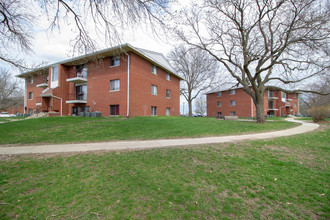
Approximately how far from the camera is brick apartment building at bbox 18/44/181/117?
17750 mm

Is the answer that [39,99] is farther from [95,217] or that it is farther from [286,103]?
[286,103]

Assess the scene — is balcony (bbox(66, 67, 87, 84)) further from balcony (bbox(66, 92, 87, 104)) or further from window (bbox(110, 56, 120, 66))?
window (bbox(110, 56, 120, 66))

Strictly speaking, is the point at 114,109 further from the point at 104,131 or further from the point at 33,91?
the point at 33,91

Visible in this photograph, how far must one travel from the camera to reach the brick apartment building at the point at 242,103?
115 ft

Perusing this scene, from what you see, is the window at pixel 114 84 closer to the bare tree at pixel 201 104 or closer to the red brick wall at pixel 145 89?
the red brick wall at pixel 145 89

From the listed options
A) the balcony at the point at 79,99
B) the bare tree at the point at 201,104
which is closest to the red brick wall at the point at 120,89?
the balcony at the point at 79,99

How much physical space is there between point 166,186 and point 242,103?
37.0 m

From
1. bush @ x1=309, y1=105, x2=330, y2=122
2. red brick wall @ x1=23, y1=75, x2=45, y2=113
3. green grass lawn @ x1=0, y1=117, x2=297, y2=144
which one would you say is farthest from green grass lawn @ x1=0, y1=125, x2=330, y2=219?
red brick wall @ x1=23, y1=75, x2=45, y2=113

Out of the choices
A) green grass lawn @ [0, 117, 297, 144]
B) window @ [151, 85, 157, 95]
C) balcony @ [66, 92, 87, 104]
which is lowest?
green grass lawn @ [0, 117, 297, 144]

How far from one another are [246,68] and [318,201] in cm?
1583

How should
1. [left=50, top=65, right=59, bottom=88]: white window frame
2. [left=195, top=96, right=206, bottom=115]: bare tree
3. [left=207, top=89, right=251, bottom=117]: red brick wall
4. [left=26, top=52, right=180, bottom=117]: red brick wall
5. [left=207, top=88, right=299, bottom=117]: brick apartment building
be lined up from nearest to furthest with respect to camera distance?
[left=26, top=52, right=180, bottom=117]: red brick wall < [left=50, top=65, right=59, bottom=88]: white window frame < [left=207, top=89, right=251, bottom=117]: red brick wall < [left=207, top=88, right=299, bottom=117]: brick apartment building < [left=195, top=96, right=206, bottom=115]: bare tree

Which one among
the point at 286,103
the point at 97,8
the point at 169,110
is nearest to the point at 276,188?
the point at 97,8

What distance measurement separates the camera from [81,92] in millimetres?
22219

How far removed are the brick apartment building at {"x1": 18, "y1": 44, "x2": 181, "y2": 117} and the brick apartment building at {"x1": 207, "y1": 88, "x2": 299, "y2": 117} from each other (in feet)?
60.7
